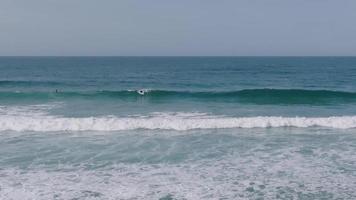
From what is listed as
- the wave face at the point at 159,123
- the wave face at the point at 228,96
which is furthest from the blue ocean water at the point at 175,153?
the wave face at the point at 228,96

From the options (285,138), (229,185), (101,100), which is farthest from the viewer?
(101,100)

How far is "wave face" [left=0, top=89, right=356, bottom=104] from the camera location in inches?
1070

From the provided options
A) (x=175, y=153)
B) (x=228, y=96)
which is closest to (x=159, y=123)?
(x=175, y=153)

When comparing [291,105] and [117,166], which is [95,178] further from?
[291,105]

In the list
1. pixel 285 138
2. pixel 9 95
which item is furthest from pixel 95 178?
pixel 9 95

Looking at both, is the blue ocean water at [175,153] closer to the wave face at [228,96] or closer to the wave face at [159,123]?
the wave face at [159,123]

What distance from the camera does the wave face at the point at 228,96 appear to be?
27.2m

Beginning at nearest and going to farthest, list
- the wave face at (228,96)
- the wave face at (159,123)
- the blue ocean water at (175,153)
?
the blue ocean water at (175,153) → the wave face at (159,123) → the wave face at (228,96)

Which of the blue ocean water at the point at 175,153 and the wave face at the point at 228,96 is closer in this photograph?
the blue ocean water at the point at 175,153

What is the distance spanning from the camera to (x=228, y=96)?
28.9m

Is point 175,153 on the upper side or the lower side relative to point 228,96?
lower

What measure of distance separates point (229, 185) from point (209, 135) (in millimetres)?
6047

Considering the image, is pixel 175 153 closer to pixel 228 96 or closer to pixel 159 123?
pixel 159 123

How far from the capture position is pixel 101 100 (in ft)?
87.6
